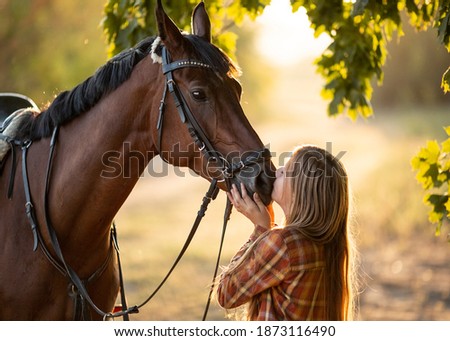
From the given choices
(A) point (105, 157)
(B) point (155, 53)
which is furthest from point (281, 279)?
(B) point (155, 53)

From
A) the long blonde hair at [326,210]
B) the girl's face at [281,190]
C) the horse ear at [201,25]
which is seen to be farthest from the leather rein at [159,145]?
the horse ear at [201,25]

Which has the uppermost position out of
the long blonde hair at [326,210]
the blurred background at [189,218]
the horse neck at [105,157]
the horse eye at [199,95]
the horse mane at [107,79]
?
the blurred background at [189,218]

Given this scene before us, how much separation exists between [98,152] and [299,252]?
1.21m

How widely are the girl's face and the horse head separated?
3cm

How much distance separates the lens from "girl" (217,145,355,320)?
277cm

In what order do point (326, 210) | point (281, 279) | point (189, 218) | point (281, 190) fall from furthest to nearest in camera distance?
1. point (189, 218)
2. point (281, 190)
3. point (326, 210)
4. point (281, 279)

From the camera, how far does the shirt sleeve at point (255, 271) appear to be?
2750 millimetres

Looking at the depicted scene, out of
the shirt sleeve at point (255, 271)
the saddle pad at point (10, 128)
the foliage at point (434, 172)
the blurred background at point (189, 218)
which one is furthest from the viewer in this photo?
the blurred background at point (189, 218)

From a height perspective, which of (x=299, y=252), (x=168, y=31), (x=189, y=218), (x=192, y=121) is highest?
(x=189, y=218)

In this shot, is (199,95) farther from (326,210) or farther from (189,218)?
(189,218)

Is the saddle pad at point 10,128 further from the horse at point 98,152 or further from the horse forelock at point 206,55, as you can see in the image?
the horse forelock at point 206,55

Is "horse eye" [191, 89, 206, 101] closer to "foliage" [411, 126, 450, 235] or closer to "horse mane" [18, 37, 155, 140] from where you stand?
"horse mane" [18, 37, 155, 140]

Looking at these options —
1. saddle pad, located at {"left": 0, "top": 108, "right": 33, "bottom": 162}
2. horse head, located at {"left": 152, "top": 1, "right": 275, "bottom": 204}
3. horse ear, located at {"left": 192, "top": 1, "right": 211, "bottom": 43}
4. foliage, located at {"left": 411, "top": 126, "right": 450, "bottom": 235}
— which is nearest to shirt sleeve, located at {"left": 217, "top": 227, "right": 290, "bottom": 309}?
horse head, located at {"left": 152, "top": 1, "right": 275, "bottom": 204}

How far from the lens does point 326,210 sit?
9.41ft
